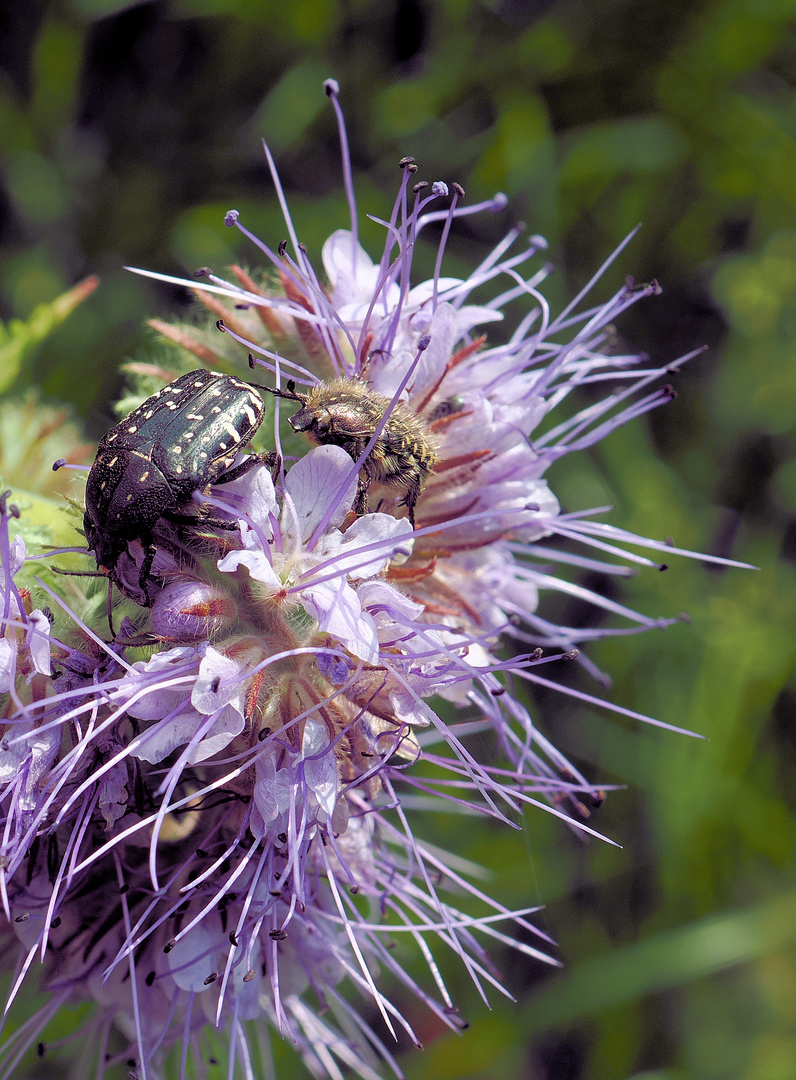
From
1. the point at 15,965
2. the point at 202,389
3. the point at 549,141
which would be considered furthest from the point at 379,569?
the point at 549,141

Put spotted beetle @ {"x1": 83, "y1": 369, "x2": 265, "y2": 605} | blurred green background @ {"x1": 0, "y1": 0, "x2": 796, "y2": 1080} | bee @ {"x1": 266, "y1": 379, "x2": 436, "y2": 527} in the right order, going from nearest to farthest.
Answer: spotted beetle @ {"x1": 83, "y1": 369, "x2": 265, "y2": 605} → bee @ {"x1": 266, "y1": 379, "x2": 436, "y2": 527} → blurred green background @ {"x1": 0, "y1": 0, "x2": 796, "y2": 1080}

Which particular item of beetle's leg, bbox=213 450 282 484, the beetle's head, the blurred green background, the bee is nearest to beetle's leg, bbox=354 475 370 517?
the bee

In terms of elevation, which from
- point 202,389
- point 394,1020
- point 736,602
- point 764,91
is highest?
point 764,91

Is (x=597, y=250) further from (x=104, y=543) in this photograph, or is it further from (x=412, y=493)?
A: (x=104, y=543)

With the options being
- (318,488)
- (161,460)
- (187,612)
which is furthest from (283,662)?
(161,460)

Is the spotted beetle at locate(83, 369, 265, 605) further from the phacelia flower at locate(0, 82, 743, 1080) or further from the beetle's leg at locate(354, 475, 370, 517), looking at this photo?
the beetle's leg at locate(354, 475, 370, 517)

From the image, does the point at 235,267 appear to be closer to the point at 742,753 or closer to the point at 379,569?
the point at 379,569
